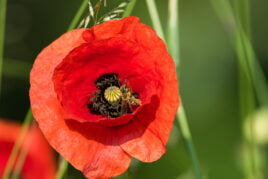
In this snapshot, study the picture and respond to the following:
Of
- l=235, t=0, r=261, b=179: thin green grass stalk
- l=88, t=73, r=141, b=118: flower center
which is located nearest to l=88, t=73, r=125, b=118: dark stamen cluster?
l=88, t=73, r=141, b=118: flower center

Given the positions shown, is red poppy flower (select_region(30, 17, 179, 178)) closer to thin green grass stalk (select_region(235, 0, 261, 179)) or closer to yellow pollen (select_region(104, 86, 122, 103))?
yellow pollen (select_region(104, 86, 122, 103))

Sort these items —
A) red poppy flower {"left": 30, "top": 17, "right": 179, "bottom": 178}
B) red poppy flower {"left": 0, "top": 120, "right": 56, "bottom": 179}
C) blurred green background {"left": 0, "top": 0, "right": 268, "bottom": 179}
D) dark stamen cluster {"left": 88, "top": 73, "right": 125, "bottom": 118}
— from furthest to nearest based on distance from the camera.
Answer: blurred green background {"left": 0, "top": 0, "right": 268, "bottom": 179}
red poppy flower {"left": 0, "top": 120, "right": 56, "bottom": 179}
dark stamen cluster {"left": 88, "top": 73, "right": 125, "bottom": 118}
red poppy flower {"left": 30, "top": 17, "right": 179, "bottom": 178}

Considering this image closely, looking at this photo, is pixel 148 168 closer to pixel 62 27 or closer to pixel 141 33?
pixel 62 27

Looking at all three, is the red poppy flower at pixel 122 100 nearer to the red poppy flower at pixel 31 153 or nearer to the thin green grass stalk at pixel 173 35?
the thin green grass stalk at pixel 173 35

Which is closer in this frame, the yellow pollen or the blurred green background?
the yellow pollen

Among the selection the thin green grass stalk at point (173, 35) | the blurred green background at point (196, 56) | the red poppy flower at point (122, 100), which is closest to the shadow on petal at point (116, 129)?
the red poppy flower at point (122, 100)

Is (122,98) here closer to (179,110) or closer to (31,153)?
(179,110)
